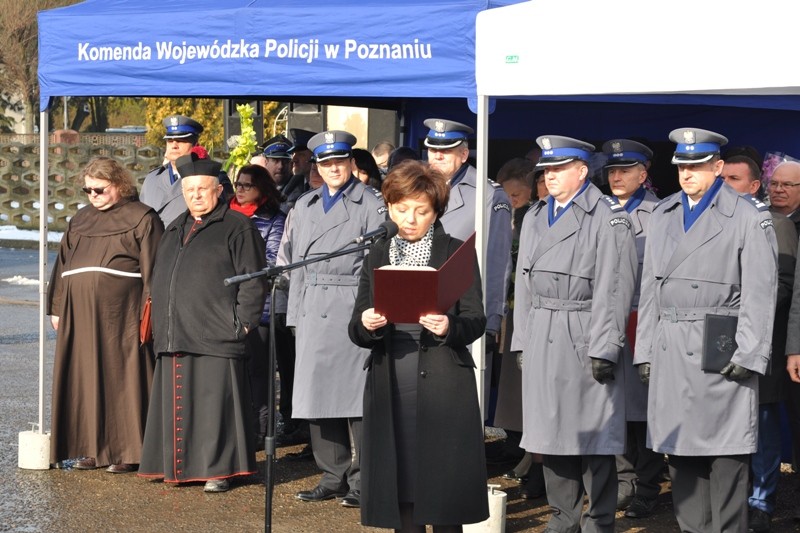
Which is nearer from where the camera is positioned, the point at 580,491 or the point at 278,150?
the point at 580,491

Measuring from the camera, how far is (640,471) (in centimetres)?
718

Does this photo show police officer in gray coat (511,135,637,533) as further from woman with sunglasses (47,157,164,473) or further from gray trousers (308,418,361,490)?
woman with sunglasses (47,157,164,473)

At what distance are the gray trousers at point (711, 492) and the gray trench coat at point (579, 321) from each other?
12.8 inches

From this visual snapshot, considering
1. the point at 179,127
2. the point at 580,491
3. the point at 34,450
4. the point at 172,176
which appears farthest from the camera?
the point at 172,176

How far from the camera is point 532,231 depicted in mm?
6367

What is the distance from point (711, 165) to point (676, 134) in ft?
0.74

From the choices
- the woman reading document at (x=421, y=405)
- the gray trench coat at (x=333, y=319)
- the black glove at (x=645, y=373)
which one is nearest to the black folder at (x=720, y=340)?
the black glove at (x=645, y=373)

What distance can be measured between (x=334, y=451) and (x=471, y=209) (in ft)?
5.15

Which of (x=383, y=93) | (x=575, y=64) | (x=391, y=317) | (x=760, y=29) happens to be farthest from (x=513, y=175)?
(x=391, y=317)

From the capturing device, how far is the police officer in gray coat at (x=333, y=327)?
7.20m

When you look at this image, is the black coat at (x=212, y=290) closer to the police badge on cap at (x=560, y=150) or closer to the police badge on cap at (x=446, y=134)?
the police badge on cap at (x=446, y=134)

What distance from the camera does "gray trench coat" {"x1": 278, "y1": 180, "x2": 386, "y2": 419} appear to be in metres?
7.20

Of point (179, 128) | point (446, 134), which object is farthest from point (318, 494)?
point (179, 128)

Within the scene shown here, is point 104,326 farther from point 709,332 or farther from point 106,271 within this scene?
point 709,332
